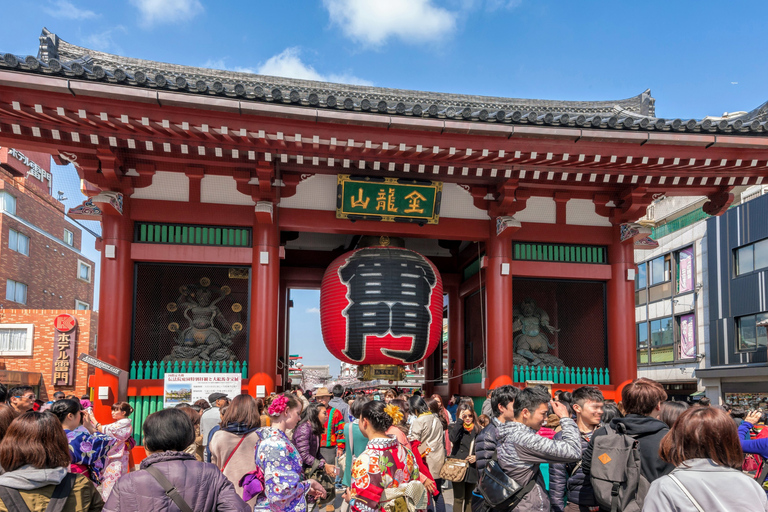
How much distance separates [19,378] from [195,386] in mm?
19360

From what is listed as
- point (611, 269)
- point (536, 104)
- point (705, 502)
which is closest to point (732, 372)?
point (536, 104)

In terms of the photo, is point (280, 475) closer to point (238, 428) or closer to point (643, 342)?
point (238, 428)

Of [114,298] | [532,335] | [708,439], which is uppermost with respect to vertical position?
[114,298]

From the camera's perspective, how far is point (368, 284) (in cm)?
991

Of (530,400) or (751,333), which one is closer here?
(530,400)

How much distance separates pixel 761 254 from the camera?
939 inches

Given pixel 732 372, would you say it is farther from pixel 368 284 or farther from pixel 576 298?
pixel 368 284

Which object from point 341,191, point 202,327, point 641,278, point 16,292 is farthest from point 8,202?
point 641,278

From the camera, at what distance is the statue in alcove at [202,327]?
10.4 m

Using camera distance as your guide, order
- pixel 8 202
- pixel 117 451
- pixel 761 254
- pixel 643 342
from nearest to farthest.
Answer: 1. pixel 117 451
2. pixel 761 254
3. pixel 8 202
4. pixel 643 342

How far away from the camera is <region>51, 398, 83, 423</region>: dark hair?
4141mm

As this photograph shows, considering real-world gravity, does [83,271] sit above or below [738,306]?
above

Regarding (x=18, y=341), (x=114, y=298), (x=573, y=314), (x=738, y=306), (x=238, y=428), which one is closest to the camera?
(x=238, y=428)

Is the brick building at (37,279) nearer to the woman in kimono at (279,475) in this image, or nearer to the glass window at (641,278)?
the woman in kimono at (279,475)
